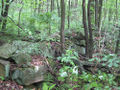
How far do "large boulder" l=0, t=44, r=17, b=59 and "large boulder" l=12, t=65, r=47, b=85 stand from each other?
0.84 metres

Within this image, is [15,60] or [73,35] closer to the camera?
[15,60]

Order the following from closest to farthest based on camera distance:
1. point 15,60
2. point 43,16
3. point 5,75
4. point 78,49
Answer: point 5,75 → point 15,60 → point 43,16 → point 78,49

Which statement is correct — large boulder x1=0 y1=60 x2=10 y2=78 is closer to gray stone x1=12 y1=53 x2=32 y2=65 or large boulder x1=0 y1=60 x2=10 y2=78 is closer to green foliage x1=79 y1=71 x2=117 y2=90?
gray stone x1=12 y1=53 x2=32 y2=65

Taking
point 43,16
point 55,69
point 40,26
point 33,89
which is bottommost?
point 33,89

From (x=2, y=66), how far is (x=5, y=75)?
1.26 ft

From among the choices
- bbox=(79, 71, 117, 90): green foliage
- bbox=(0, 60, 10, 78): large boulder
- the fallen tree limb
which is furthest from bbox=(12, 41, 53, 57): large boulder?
bbox=(79, 71, 117, 90): green foliage

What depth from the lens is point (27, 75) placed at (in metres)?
4.75

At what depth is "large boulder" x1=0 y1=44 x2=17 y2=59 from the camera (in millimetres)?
5013

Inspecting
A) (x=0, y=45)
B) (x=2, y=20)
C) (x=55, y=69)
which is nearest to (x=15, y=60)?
(x=0, y=45)

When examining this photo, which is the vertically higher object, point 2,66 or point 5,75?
point 2,66

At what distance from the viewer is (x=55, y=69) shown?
5852 millimetres

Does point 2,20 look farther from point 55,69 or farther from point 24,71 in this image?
point 55,69

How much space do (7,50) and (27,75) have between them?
150 centimetres

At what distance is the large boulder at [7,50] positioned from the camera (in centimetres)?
501
